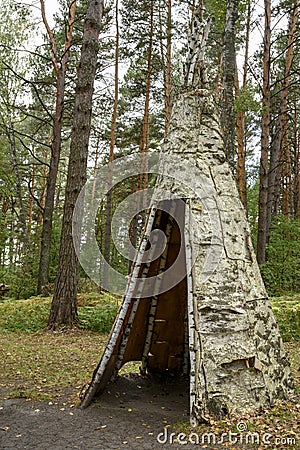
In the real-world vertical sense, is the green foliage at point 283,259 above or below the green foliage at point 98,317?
above

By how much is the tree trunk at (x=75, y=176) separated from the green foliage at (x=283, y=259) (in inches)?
292

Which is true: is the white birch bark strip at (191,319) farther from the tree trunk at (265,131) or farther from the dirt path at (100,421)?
the tree trunk at (265,131)

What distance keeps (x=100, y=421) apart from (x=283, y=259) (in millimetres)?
13611

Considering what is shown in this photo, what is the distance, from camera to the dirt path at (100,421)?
3990mm

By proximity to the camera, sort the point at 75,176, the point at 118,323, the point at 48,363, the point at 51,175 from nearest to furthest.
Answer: the point at 118,323
the point at 48,363
the point at 75,176
the point at 51,175

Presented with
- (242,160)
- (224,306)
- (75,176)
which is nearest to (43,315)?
(75,176)

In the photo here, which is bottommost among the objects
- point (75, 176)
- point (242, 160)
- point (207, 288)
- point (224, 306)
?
point (224, 306)

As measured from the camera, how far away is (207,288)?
474 cm

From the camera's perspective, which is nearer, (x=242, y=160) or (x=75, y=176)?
(x=75, y=176)

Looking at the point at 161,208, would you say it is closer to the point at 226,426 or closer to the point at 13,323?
the point at 226,426

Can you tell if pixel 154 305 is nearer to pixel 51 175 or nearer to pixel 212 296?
pixel 212 296

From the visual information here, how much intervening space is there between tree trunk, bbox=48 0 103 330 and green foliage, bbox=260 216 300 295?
7.42 metres

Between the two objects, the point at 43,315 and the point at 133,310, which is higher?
the point at 133,310

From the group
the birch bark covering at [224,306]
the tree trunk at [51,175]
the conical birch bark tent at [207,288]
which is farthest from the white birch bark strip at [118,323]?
the tree trunk at [51,175]
